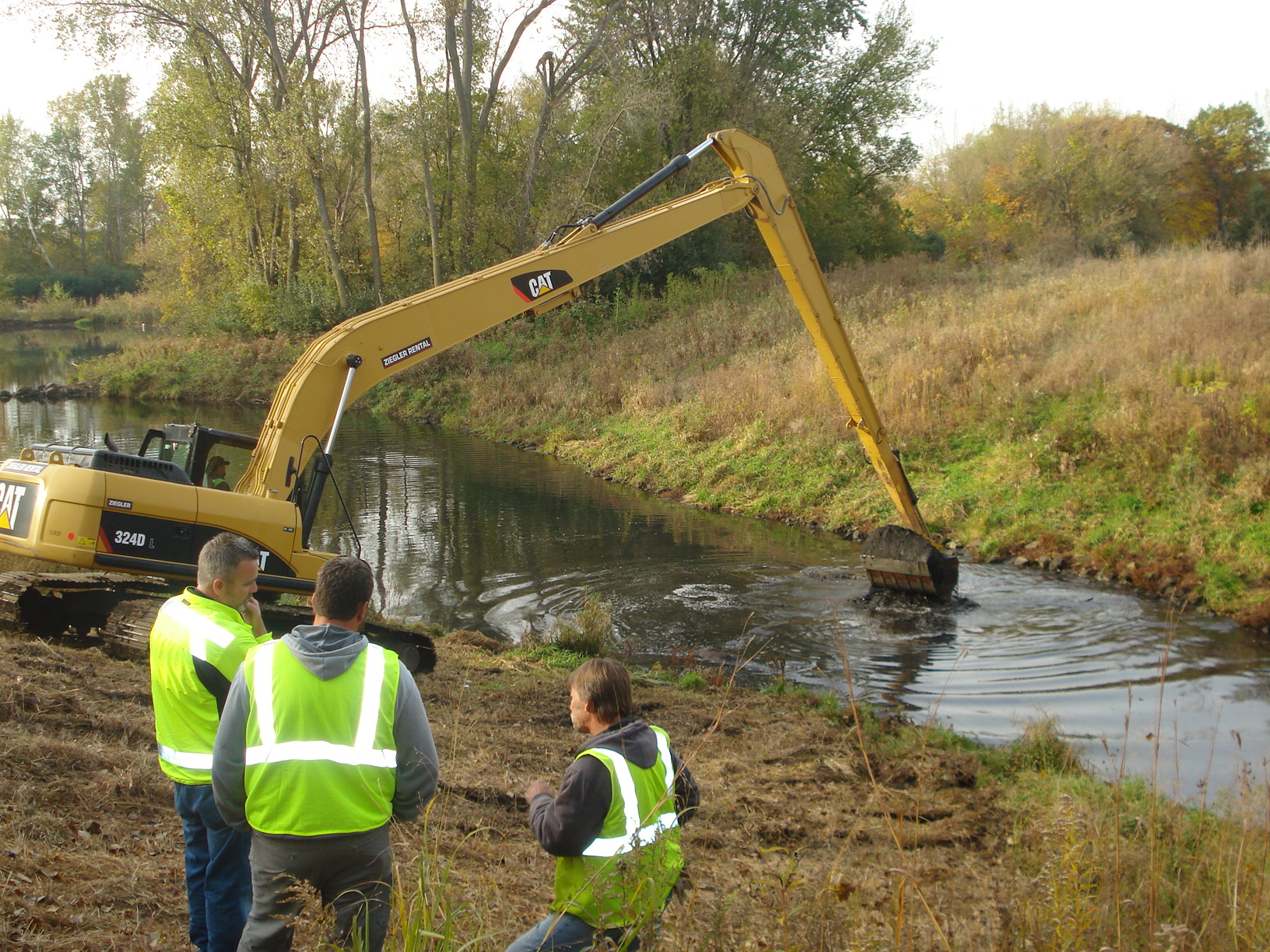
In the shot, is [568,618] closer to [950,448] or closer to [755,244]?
[950,448]

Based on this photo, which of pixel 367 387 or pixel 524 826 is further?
pixel 367 387

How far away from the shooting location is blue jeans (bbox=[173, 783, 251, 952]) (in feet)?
10.7

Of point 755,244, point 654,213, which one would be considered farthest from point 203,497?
point 755,244

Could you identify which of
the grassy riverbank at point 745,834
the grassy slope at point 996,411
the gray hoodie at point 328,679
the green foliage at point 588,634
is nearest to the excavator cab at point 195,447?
the grassy riverbank at point 745,834

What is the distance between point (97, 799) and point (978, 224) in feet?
137

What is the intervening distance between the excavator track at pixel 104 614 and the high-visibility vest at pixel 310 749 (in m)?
4.80

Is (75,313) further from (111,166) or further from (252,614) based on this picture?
(252,614)

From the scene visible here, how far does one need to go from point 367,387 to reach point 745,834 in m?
5.02

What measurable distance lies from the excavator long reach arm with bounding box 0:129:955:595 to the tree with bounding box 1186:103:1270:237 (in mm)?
36065

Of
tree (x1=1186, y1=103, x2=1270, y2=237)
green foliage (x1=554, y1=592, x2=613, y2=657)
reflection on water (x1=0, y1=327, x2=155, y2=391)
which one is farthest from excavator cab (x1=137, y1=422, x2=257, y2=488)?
tree (x1=1186, y1=103, x2=1270, y2=237)

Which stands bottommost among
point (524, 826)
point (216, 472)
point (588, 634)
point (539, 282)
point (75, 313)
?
point (524, 826)

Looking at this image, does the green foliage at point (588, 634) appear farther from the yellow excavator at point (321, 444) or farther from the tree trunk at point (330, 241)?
the tree trunk at point (330, 241)

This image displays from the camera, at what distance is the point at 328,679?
109 inches

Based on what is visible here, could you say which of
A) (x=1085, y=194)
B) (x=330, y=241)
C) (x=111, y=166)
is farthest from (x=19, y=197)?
(x=1085, y=194)
